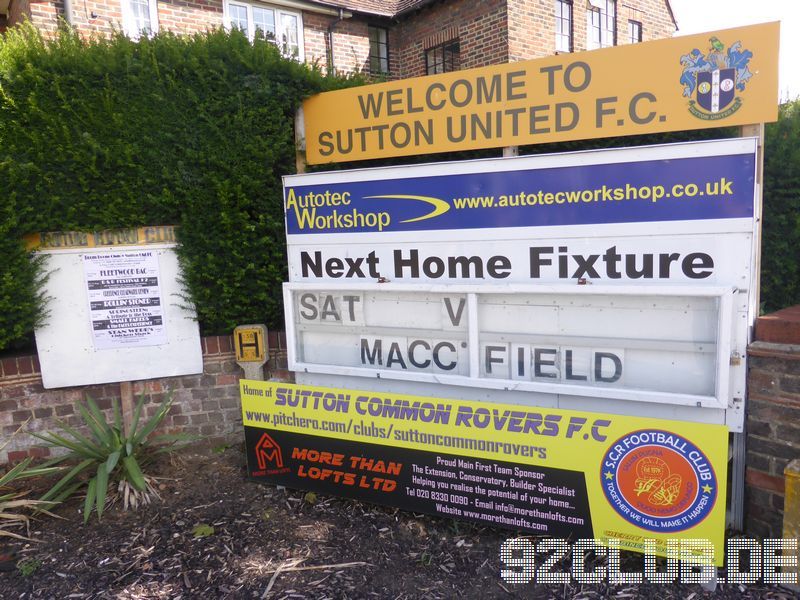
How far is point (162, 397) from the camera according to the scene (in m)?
4.95

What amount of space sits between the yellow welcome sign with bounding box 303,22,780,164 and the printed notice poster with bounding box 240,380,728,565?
72.4 inches

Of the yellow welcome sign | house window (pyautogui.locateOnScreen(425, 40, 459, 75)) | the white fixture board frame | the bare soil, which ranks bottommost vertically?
the bare soil

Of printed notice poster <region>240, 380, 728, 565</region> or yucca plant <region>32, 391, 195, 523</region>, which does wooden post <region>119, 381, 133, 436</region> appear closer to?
yucca plant <region>32, 391, 195, 523</region>

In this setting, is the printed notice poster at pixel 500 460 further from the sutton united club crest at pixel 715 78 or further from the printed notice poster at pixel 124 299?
the sutton united club crest at pixel 715 78

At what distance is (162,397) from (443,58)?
1147 cm

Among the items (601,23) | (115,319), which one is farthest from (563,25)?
(115,319)

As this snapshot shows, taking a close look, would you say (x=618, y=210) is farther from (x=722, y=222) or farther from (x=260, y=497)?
(x=260, y=497)

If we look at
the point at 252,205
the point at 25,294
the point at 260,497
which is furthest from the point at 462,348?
the point at 25,294

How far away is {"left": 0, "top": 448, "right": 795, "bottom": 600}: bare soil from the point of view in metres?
3.21

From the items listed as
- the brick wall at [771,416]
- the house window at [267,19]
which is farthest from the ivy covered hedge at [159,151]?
the house window at [267,19]

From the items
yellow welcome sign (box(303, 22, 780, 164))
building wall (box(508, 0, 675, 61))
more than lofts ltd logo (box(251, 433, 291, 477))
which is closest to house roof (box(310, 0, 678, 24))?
building wall (box(508, 0, 675, 61))

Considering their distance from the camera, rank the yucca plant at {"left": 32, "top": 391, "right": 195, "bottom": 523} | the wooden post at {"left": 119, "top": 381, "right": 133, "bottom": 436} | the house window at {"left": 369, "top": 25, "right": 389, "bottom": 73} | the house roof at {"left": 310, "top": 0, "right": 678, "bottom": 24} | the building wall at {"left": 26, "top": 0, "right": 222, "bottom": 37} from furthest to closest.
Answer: the house window at {"left": 369, "top": 25, "right": 389, "bottom": 73} < the house roof at {"left": 310, "top": 0, "right": 678, "bottom": 24} < the building wall at {"left": 26, "top": 0, "right": 222, "bottom": 37} < the wooden post at {"left": 119, "top": 381, "right": 133, "bottom": 436} < the yucca plant at {"left": 32, "top": 391, "right": 195, "bottom": 523}

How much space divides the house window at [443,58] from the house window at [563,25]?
239cm

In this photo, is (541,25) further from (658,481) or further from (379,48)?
(658,481)
